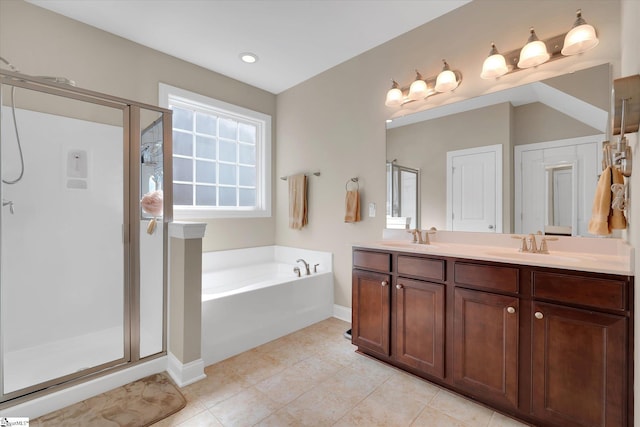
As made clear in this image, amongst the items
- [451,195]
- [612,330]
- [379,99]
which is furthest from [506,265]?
[379,99]

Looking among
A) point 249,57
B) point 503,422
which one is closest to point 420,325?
point 503,422

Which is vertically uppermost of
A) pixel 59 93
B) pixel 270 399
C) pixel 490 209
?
A: pixel 59 93

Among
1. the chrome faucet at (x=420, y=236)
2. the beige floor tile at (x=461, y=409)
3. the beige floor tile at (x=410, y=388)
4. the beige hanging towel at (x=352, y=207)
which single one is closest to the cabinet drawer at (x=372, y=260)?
the chrome faucet at (x=420, y=236)

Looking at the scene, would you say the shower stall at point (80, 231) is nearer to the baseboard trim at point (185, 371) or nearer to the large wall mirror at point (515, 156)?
the baseboard trim at point (185, 371)

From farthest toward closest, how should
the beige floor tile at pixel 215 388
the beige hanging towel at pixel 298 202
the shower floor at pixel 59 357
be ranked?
the beige hanging towel at pixel 298 202
the beige floor tile at pixel 215 388
the shower floor at pixel 59 357

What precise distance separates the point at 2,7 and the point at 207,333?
2.84 m

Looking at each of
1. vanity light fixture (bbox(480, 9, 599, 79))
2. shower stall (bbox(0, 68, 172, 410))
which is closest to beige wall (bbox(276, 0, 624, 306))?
vanity light fixture (bbox(480, 9, 599, 79))

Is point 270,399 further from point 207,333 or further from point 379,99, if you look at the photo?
point 379,99

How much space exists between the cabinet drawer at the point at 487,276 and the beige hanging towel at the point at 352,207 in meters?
1.26

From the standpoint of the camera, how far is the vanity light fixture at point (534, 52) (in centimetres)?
183

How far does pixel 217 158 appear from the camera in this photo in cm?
341

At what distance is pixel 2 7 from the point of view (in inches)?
82.7

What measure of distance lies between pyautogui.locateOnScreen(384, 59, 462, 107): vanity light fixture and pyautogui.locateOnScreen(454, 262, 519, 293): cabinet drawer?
1.43 m

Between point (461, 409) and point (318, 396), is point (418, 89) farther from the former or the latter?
point (318, 396)
